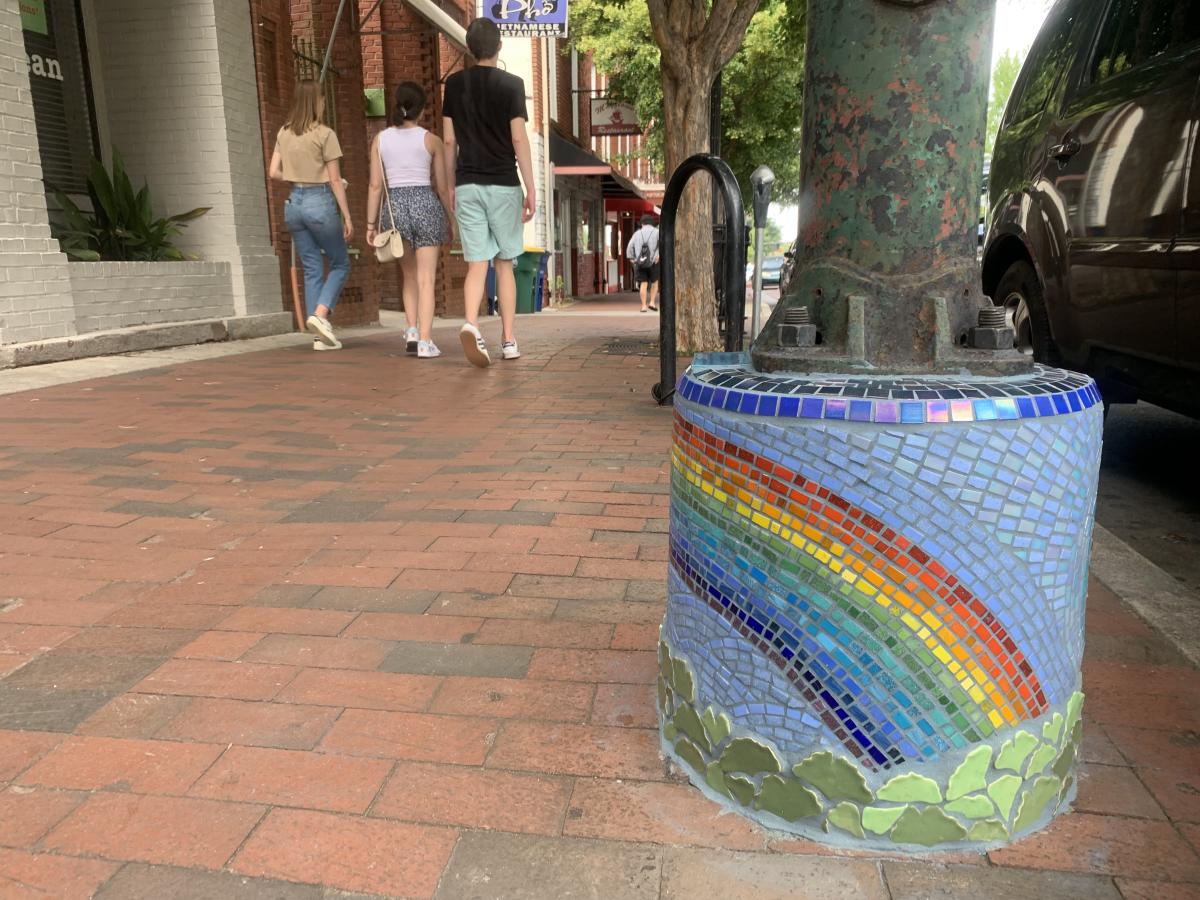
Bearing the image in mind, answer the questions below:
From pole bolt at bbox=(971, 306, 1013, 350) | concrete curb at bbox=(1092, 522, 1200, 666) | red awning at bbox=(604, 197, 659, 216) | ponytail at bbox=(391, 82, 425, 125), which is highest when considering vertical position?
ponytail at bbox=(391, 82, 425, 125)

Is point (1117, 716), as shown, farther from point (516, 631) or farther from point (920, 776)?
point (516, 631)

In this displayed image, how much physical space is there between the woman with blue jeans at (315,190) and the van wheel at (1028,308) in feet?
17.7

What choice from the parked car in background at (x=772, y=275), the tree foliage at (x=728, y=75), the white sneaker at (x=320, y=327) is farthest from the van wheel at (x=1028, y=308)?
the parked car in background at (x=772, y=275)

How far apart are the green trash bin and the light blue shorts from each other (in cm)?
857

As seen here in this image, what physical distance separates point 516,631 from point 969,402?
1.42 meters

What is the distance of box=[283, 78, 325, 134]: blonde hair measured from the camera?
8.02 meters

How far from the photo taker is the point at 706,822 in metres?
1.74

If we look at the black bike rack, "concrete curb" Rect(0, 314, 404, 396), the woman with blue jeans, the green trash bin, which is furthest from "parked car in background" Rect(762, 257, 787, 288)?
the black bike rack

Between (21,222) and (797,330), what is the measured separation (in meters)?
7.02

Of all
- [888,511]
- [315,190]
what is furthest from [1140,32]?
[315,190]

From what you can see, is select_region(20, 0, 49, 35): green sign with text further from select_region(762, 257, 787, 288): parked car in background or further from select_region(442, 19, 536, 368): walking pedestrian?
select_region(762, 257, 787, 288): parked car in background

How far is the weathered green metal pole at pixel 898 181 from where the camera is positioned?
1713 millimetres

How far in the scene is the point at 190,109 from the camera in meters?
9.03

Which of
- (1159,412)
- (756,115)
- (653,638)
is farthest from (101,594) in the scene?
(756,115)
